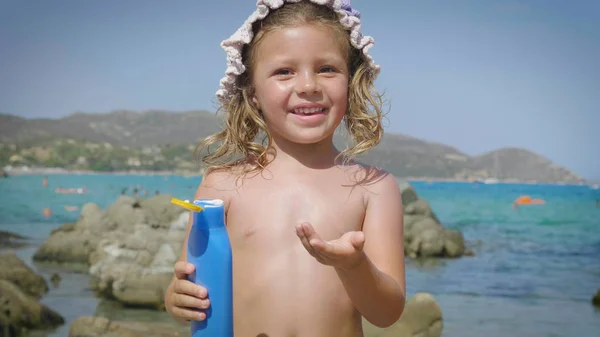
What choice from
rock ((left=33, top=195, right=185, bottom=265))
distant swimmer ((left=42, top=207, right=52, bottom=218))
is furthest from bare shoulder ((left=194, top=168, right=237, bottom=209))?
distant swimmer ((left=42, top=207, right=52, bottom=218))

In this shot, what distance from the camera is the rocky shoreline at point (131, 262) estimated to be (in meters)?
5.90

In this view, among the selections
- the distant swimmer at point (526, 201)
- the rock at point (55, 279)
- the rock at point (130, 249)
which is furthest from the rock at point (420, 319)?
the distant swimmer at point (526, 201)

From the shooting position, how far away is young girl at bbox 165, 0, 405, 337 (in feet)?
6.76

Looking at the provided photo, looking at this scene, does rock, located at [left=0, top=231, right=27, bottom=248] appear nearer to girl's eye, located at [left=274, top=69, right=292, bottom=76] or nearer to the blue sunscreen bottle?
girl's eye, located at [left=274, top=69, right=292, bottom=76]

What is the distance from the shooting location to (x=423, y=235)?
1204 cm

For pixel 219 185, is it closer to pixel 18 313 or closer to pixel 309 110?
pixel 309 110

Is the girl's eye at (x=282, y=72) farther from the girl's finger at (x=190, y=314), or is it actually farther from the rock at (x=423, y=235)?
the rock at (x=423, y=235)

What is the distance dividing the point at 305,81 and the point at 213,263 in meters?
0.71

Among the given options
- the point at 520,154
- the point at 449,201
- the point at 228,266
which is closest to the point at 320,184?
the point at 228,266

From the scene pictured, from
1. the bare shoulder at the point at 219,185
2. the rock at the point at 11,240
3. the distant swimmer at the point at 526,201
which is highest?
the distant swimmer at the point at 526,201

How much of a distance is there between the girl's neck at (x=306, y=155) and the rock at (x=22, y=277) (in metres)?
6.11

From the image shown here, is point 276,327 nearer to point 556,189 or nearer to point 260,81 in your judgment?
point 260,81

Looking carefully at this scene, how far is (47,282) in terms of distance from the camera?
8570 mm

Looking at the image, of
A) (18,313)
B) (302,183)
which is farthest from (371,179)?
(18,313)
